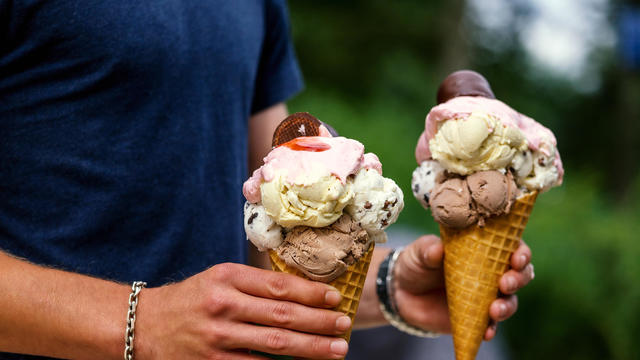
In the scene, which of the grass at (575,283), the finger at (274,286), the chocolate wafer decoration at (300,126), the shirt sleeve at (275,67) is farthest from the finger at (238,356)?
the grass at (575,283)

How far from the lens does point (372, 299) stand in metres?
2.12

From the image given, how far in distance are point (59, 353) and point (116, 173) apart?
61cm

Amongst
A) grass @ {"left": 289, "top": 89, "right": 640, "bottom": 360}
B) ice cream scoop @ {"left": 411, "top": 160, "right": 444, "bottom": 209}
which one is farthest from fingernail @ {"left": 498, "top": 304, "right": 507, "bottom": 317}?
grass @ {"left": 289, "top": 89, "right": 640, "bottom": 360}

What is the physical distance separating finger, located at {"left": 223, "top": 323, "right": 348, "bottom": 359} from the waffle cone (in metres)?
0.66

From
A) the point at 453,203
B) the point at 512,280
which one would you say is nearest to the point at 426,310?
the point at 512,280

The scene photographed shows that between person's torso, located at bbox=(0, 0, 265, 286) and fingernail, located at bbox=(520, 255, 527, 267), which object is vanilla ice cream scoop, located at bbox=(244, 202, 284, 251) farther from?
fingernail, located at bbox=(520, 255, 527, 267)

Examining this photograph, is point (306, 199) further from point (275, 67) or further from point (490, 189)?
point (275, 67)

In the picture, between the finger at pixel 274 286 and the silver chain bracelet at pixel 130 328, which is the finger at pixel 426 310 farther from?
the silver chain bracelet at pixel 130 328

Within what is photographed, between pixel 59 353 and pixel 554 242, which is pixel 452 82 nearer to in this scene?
pixel 59 353

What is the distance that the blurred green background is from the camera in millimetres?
4797

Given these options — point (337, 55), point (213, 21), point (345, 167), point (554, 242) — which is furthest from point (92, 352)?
point (337, 55)

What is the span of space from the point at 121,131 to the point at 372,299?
1.09 m

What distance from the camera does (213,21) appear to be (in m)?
1.98

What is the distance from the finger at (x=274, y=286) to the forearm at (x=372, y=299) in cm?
83
